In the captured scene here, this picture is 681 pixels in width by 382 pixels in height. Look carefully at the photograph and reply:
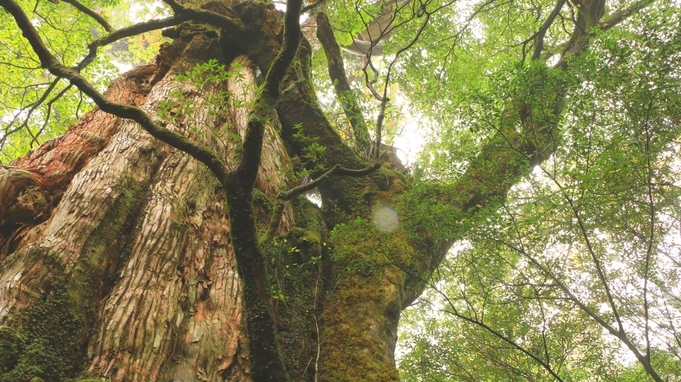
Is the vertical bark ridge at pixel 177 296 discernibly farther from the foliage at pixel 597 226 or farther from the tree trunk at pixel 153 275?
the foliage at pixel 597 226

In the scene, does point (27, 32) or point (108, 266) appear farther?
point (108, 266)

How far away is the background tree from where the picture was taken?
2.56m

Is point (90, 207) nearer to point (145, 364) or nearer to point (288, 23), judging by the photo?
point (145, 364)

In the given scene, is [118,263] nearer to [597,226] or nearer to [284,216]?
[284,216]

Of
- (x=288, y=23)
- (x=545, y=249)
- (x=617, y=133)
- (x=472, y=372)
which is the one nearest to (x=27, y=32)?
(x=288, y=23)

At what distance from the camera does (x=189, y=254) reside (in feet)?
11.7

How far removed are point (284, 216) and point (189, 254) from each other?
61.0 inches

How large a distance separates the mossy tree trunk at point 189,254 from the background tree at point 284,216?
0.02m

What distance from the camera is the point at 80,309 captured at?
2.69 m

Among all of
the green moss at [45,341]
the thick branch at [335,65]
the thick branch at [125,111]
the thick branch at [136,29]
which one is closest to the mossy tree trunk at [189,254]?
the green moss at [45,341]

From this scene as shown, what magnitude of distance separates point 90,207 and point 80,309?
38.3 inches

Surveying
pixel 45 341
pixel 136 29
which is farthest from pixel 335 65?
pixel 45 341

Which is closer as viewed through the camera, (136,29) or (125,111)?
(125,111)

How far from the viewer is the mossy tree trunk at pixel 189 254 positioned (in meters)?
2.55
